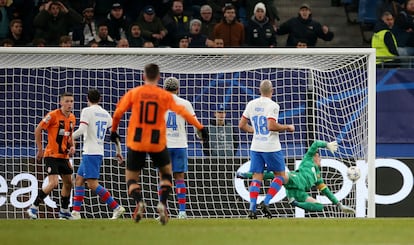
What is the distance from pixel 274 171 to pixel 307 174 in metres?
1.14

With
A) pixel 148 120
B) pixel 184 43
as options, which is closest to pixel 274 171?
pixel 148 120

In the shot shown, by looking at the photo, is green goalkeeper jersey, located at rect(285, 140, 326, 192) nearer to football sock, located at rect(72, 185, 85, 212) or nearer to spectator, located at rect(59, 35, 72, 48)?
football sock, located at rect(72, 185, 85, 212)

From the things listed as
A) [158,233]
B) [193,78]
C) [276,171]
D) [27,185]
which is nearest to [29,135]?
[27,185]

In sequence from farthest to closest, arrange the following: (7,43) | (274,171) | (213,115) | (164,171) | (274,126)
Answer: (7,43), (213,115), (274,171), (274,126), (164,171)

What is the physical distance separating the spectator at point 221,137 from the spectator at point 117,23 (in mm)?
4076

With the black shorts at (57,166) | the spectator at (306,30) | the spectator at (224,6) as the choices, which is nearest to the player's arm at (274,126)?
the black shorts at (57,166)

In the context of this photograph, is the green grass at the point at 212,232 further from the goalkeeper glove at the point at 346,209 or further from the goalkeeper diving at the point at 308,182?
the goalkeeper glove at the point at 346,209

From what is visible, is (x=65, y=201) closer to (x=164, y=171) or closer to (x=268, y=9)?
(x=164, y=171)

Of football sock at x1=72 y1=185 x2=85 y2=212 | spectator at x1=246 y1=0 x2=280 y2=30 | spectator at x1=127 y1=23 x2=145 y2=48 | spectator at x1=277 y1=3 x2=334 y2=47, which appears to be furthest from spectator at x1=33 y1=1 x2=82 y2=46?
football sock at x1=72 y1=185 x2=85 y2=212

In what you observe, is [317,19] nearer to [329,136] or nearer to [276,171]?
[329,136]

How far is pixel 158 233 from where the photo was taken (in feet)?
41.3

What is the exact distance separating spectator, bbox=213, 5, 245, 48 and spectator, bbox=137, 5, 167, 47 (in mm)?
1038

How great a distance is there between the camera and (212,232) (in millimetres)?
12859

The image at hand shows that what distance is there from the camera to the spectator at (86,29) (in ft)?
73.7
